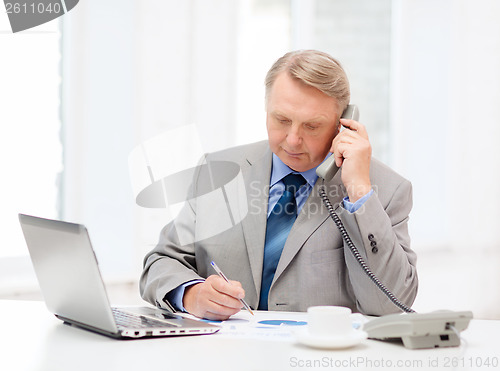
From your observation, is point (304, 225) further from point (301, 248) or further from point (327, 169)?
point (327, 169)

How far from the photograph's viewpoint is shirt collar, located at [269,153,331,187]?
1.87m

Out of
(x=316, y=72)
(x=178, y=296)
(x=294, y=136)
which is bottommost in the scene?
(x=178, y=296)

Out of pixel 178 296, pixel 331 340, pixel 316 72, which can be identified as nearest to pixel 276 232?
pixel 178 296

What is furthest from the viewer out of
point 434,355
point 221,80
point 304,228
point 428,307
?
point 428,307

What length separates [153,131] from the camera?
111 inches

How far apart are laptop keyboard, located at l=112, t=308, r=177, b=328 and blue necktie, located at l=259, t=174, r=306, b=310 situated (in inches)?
19.5

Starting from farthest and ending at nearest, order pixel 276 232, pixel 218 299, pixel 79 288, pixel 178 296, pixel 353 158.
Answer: pixel 276 232
pixel 353 158
pixel 178 296
pixel 218 299
pixel 79 288

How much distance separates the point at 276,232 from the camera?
6.03 ft

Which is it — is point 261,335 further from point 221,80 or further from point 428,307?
point 428,307

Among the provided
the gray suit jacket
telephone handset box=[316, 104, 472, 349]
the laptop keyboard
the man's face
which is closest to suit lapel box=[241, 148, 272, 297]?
the gray suit jacket

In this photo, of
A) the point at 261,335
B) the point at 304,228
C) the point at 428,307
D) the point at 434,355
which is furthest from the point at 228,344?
the point at 428,307

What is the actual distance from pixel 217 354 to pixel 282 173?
2.87 feet

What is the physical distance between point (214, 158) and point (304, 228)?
414 millimetres

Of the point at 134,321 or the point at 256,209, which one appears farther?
the point at 256,209
